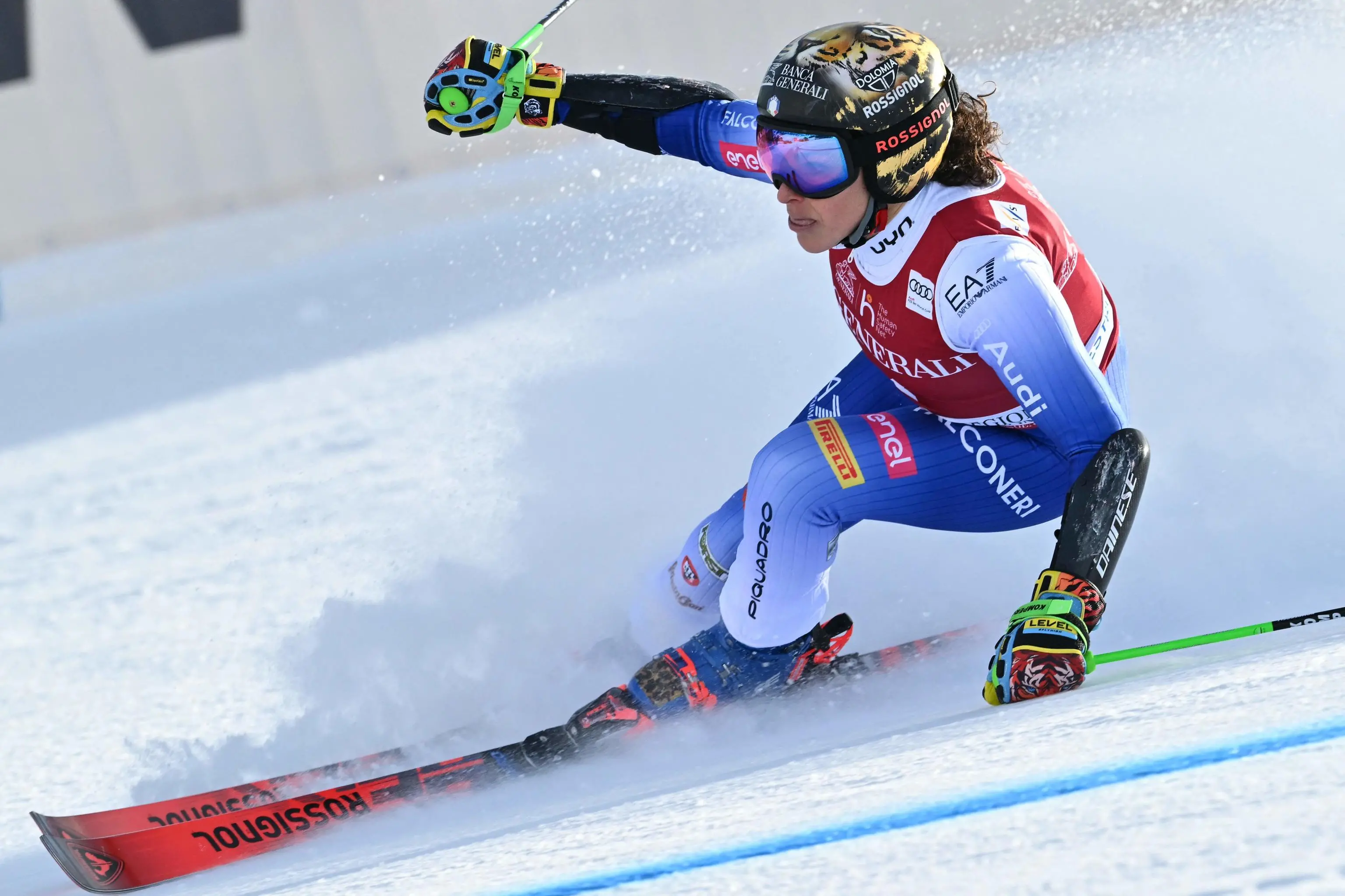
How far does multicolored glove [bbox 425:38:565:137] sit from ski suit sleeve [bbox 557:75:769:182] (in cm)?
5

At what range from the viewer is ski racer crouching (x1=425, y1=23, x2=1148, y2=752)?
6.39 feet

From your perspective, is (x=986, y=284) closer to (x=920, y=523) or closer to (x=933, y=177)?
(x=933, y=177)

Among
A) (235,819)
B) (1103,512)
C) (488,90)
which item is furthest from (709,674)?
(488,90)

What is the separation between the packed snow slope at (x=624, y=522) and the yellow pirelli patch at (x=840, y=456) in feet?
1.49

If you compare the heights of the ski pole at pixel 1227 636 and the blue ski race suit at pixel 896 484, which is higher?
the blue ski race suit at pixel 896 484

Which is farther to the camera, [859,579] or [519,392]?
[519,392]

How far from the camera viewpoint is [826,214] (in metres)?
2.13

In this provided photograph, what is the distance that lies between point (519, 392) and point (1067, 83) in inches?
117

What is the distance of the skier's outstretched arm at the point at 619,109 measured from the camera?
8.95 feet

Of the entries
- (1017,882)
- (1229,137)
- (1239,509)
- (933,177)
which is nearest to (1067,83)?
(1229,137)

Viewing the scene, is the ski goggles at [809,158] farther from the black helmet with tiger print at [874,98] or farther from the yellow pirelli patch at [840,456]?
the yellow pirelli patch at [840,456]

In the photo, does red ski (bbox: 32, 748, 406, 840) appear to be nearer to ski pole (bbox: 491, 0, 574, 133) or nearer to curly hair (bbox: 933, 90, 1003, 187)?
ski pole (bbox: 491, 0, 574, 133)

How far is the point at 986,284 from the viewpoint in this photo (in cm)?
200

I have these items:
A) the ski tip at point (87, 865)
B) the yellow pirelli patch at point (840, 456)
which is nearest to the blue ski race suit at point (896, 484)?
the yellow pirelli patch at point (840, 456)
